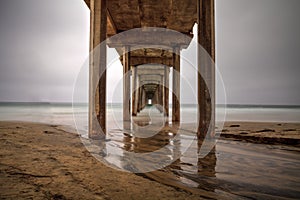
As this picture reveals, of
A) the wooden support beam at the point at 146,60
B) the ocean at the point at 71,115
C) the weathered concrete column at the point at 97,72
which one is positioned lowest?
the ocean at the point at 71,115

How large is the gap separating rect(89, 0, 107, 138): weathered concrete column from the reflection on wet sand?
110cm

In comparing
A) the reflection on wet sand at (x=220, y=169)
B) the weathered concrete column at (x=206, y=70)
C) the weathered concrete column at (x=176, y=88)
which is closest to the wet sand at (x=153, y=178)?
the reflection on wet sand at (x=220, y=169)

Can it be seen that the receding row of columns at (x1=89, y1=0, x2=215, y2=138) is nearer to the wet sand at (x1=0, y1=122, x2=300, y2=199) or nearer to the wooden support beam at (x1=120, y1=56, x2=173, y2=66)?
the wet sand at (x1=0, y1=122, x2=300, y2=199)

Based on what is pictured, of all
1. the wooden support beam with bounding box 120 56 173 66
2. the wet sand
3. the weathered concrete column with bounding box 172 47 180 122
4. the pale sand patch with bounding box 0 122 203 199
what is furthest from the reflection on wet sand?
the wooden support beam with bounding box 120 56 173 66

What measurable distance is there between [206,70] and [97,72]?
8.07 feet

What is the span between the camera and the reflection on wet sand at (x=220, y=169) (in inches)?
72.5

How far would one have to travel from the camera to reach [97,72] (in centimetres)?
447

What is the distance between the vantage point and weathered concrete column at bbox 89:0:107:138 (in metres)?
4.49

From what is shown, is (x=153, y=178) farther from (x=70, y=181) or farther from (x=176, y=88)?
(x=176, y=88)

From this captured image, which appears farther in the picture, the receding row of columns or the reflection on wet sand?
the receding row of columns

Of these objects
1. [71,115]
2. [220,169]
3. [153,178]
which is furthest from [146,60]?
[153,178]

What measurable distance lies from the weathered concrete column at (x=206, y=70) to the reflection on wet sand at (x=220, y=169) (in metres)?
1.11

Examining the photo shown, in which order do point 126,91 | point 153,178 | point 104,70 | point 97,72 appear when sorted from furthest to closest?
point 126,91 → point 104,70 → point 97,72 → point 153,178

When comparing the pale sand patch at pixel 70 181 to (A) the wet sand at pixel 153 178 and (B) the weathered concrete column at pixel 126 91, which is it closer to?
(A) the wet sand at pixel 153 178
